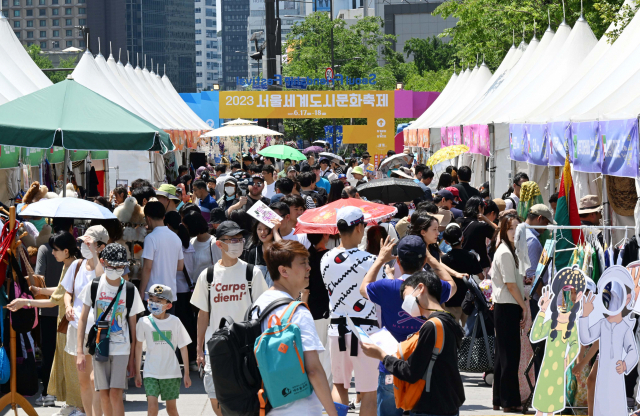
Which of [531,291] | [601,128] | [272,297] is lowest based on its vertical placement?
[531,291]

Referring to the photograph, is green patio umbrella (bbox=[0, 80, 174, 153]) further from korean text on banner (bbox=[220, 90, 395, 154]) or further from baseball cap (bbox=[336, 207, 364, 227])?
korean text on banner (bbox=[220, 90, 395, 154])

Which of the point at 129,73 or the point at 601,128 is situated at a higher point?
the point at 129,73

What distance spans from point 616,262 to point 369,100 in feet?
96.0

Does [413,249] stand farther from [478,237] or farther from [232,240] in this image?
[478,237]

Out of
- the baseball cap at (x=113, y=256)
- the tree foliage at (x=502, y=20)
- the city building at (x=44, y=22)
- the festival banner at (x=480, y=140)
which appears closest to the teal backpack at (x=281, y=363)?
the baseball cap at (x=113, y=256)

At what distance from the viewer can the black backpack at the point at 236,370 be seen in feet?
13.0

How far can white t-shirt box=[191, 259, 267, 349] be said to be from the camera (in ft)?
19.8

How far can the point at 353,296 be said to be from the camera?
19.9 ft

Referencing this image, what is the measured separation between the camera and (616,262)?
6.75m

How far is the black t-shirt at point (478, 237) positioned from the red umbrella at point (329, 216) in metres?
1.65

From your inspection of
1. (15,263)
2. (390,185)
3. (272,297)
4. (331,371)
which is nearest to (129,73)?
(390,185)

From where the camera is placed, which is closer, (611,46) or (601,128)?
(601,128)

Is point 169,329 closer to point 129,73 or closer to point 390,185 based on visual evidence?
point 390,185

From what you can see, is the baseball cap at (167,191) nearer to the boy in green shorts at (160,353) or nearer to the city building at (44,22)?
the boy in green shorts at (160,353)
